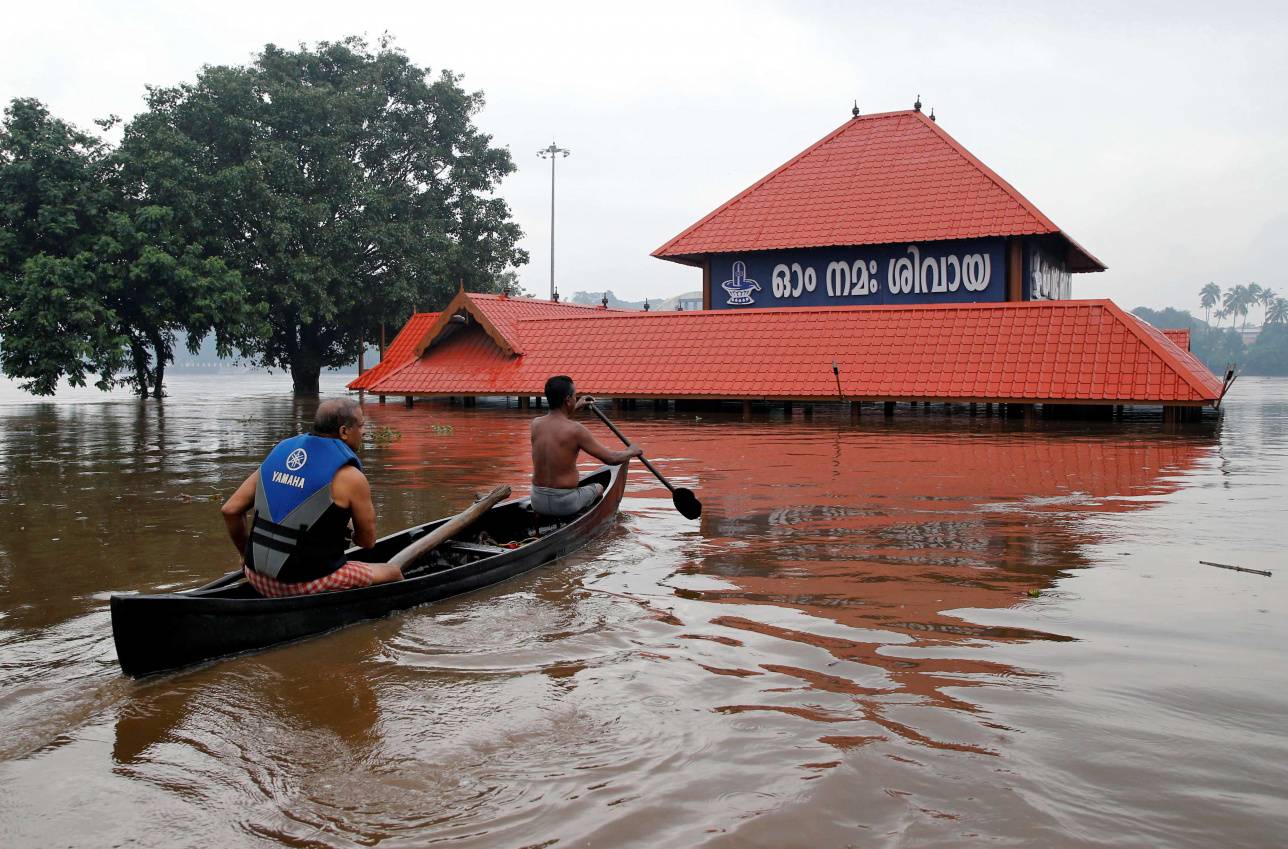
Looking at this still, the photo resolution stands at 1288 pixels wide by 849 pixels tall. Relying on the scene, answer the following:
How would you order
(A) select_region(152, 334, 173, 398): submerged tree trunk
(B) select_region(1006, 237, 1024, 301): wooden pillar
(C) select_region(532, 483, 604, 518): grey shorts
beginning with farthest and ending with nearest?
(A) select_region(152, 334, 173, 398): submerged tree trunk < (B) select_region(1006, 237, 1024, 301): wooden pillar < (C) select_region(532, 483, 604, 518): grey shorts

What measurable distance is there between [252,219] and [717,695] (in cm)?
3528

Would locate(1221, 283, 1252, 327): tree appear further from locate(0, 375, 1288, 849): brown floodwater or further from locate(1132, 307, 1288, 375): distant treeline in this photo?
locate(0, 375, 1288, 849): brown floodwater

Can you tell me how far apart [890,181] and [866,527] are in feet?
70.7

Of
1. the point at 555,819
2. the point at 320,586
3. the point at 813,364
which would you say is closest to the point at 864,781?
the point at 555,819

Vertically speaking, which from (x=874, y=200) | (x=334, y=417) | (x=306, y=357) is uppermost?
(x=874, y=200)

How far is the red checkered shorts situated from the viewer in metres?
6.61

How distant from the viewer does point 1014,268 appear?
89.0ft

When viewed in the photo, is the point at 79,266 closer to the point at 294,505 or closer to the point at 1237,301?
the point at 294,505

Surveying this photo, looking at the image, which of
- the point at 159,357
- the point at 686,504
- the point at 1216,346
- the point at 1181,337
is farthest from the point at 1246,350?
the point at 686,504

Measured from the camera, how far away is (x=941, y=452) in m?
17.4

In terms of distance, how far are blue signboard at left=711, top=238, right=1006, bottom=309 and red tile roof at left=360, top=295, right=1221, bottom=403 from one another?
2480 mm

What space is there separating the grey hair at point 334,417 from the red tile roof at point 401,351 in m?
25.4

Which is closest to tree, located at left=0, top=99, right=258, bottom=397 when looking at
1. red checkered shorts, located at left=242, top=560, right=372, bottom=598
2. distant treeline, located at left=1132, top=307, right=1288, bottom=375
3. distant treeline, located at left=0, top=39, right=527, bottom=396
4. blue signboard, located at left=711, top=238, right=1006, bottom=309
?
distant treeline, located at left=0, top=39, right=527, bottom=396

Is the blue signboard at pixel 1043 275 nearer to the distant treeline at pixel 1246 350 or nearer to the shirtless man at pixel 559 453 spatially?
the shirtless man at pixel 559 453
